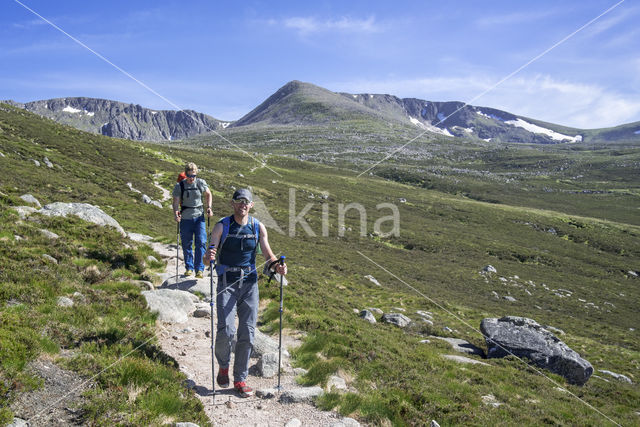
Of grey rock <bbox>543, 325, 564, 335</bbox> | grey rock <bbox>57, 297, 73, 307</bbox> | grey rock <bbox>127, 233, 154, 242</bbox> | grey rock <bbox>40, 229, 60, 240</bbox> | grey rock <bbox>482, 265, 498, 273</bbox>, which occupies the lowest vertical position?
grey rock <bbox>543, 325, 564, 335</bbox>

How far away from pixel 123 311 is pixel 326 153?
542 feet

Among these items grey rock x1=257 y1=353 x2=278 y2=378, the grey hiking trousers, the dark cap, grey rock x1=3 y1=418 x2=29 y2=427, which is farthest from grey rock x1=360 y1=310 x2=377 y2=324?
grey rock x1=3 y1=418 x2=29 y2=427

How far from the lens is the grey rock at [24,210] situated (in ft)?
39.8

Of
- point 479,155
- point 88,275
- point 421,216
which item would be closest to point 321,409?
point 88,275

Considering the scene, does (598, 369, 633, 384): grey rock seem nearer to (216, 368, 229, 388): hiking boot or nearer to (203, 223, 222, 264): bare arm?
(216, 368, 229, 388): hiking boot

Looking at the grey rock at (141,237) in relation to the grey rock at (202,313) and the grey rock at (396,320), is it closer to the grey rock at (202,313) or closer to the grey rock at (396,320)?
the grey rock at (202,313)

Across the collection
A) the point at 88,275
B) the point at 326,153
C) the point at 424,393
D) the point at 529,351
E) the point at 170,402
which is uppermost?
the point at 326,153

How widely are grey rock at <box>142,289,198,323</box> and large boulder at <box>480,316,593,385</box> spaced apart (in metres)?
14.0

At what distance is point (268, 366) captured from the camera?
23.6 feet

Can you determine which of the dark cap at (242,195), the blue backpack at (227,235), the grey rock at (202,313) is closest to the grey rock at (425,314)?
the grey rock at (202,313)

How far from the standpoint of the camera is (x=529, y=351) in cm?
1560

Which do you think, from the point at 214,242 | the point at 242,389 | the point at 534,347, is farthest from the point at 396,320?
the point at 214,242

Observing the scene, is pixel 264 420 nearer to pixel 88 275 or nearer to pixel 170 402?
pixel 170 402

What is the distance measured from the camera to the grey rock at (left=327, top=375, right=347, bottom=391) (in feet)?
22.3
